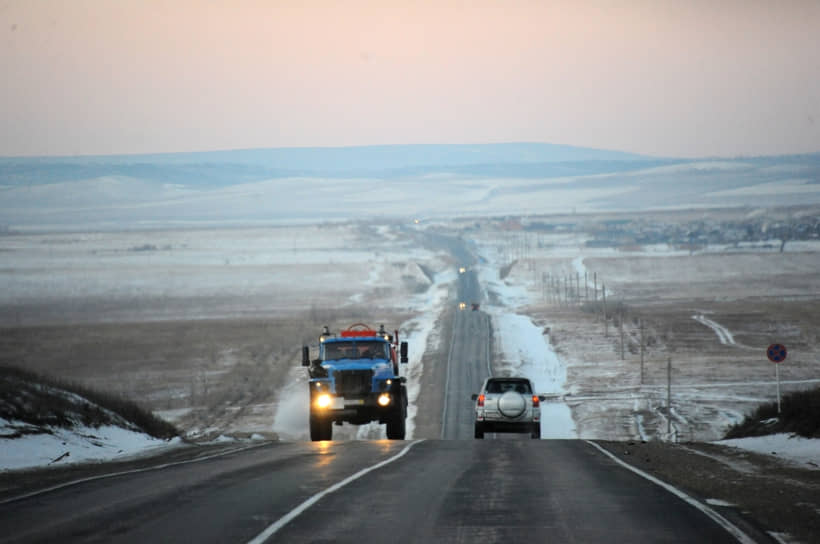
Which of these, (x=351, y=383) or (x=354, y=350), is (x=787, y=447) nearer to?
(x=351, y=383)

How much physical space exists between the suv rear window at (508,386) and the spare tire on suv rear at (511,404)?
0.46 meters

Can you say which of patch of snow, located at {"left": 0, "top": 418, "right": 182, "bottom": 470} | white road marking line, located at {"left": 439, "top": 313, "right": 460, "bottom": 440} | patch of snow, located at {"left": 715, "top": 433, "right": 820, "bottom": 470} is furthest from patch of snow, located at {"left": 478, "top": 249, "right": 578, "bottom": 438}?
patch of snow, located at {"left": 0, "top": 418, "right": 182, "bottom": 470}

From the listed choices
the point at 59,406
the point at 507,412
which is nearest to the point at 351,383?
the point at 507,412

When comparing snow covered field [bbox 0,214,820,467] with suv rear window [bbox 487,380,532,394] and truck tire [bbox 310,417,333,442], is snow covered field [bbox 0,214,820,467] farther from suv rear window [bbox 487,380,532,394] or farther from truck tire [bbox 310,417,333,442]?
suv rear window [bbox 487,380,532,394]

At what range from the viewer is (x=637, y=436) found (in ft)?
163

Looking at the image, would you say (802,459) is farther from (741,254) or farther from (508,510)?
(741,254)

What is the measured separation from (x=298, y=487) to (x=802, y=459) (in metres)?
10.5

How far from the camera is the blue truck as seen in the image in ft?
95.6

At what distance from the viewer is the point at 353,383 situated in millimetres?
29203

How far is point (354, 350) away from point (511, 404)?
4.87 metres

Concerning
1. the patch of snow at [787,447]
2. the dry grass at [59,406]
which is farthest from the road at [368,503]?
the dry grass at [59,406]

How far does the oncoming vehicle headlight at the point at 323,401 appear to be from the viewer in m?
29.1

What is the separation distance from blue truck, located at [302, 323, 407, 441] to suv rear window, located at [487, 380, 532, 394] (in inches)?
113

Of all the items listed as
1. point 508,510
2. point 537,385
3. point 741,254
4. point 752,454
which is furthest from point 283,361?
point 741,254
